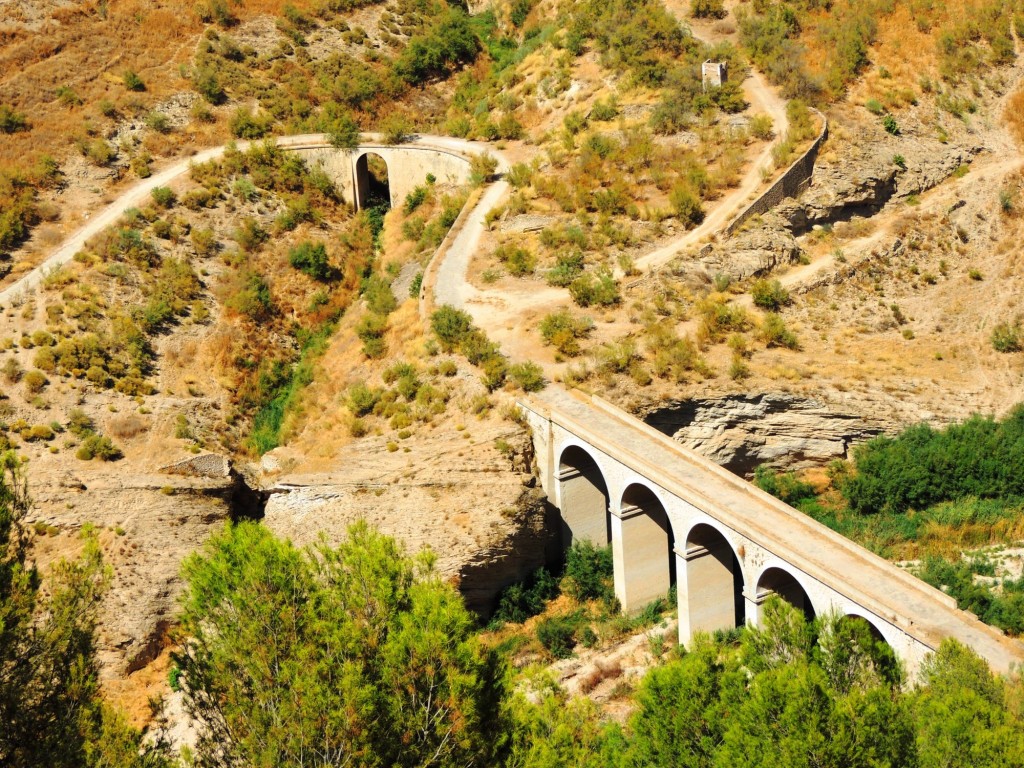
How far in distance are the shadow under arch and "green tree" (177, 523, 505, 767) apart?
27.0 feet

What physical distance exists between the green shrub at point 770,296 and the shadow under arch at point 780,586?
506 inches

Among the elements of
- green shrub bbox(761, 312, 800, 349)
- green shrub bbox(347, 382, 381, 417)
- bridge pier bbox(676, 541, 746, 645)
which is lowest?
bridge pier bbox(676, 541, 746, 645)

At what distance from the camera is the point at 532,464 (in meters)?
31.5

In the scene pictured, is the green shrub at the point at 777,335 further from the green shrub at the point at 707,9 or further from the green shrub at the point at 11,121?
the green shrub at the point at 11,121

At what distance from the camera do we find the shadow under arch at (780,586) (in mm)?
24516

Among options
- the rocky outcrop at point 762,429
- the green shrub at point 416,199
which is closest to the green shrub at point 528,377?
the rocky outcrop at point 762,429

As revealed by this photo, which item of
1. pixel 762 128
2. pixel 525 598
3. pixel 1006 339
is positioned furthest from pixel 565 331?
pixel 762 128

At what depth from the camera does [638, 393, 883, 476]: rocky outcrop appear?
31.7 metres

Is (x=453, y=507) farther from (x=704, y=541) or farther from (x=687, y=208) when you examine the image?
(x=687, y=208)

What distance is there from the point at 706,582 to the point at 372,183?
30.3 m

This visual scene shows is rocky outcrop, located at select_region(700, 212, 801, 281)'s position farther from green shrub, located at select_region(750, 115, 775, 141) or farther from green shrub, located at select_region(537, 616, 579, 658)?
green shrub, located at select_region(537, 616, 579, 658)

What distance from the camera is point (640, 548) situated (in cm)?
2917

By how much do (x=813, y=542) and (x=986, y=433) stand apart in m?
9.20

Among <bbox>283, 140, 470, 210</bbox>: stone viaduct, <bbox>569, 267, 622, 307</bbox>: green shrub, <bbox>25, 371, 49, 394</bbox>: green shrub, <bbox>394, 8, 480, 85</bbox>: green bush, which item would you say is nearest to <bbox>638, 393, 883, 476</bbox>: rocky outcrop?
<bbox>569, 267, 622, 307</bbox>: green shrub
